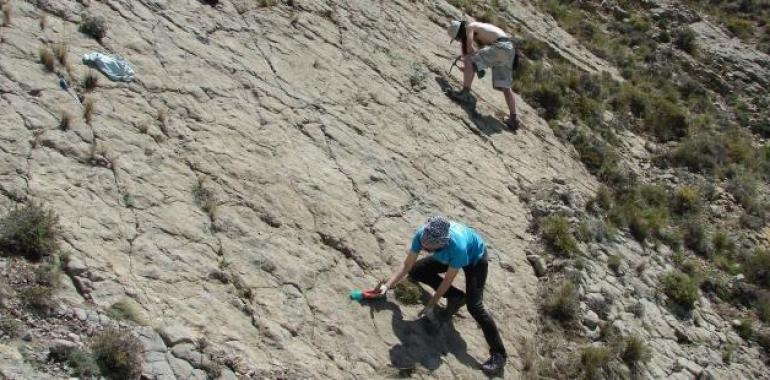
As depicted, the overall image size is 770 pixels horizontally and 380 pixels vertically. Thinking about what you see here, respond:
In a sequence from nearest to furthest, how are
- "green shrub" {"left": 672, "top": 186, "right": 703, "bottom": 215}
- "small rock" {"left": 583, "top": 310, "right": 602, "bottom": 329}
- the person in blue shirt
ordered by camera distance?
1. the person in blue shirt
2. "small rock" {"left": 583, "top": 310, "right": 602, "bottom": 329}
3. "green shrub" {"left": 672, "top": 186, "right": 703, "bottom": 215}

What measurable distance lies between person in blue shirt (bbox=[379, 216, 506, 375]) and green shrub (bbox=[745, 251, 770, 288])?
708 cm

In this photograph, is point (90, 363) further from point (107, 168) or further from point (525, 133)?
point (525, 133)

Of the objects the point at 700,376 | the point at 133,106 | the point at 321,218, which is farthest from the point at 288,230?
the point at 700,376

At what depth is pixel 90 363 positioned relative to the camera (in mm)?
6348

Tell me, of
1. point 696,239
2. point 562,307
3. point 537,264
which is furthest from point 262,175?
point 696,239

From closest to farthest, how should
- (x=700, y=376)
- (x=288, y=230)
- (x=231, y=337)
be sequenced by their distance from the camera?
(x=231, y=337) → (x=288, y=230) → (x=700, y=376)

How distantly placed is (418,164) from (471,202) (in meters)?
1.01

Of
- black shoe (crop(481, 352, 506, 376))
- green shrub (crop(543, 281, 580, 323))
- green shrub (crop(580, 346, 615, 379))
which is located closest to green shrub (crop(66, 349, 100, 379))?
black shoe (crop(481, 352, 506, 376))

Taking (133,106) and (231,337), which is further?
(133,106)

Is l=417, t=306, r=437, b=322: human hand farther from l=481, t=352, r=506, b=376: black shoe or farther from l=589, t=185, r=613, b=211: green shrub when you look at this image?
l=589, t=185, r=613, b=211: green shrub

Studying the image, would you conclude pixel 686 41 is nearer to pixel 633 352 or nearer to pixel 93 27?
pixel 633 352

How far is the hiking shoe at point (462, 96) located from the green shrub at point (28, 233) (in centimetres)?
845

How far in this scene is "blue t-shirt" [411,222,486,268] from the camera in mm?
8617

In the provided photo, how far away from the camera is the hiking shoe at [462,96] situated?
14.2 m
